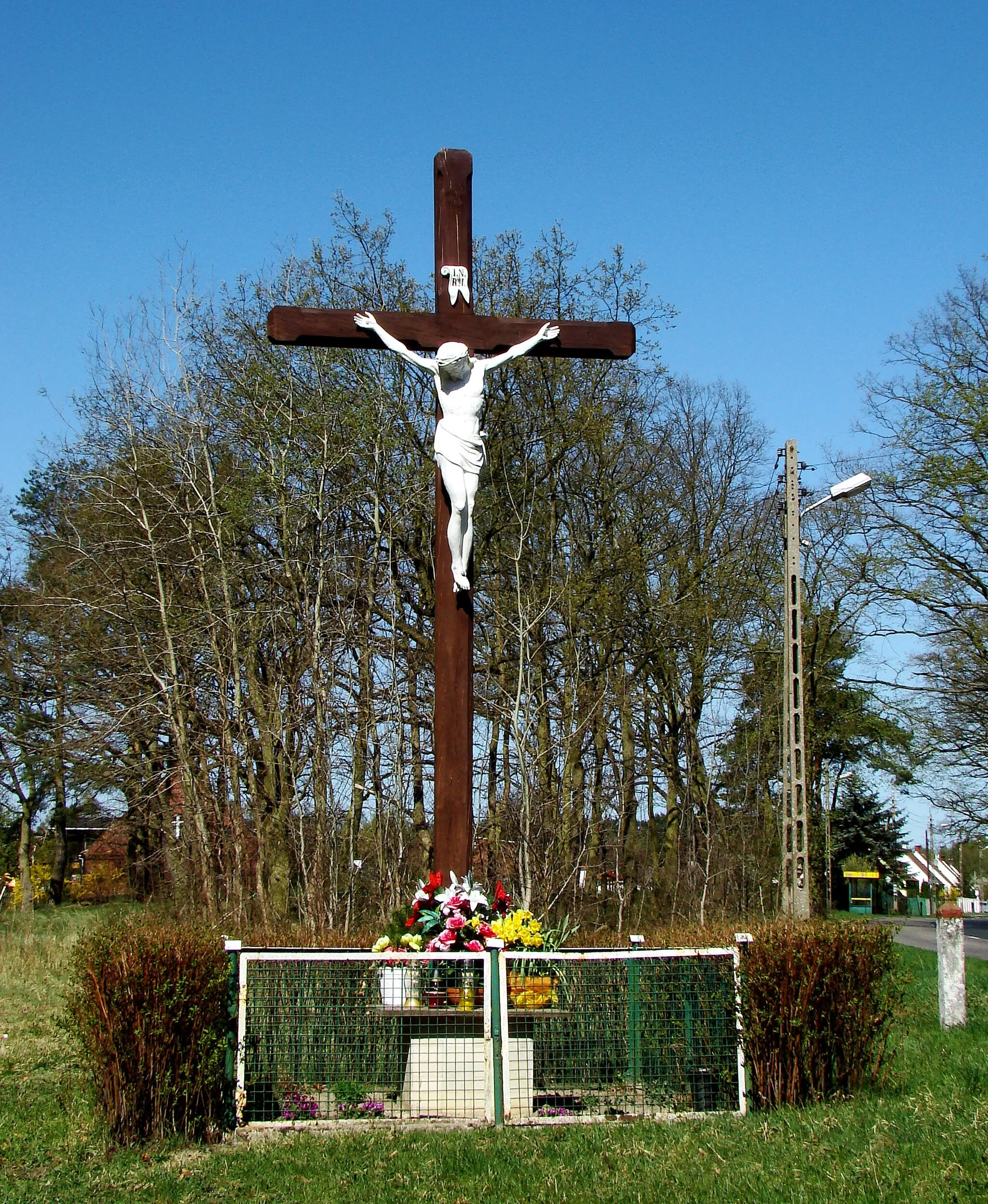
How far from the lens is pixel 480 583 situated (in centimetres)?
2091

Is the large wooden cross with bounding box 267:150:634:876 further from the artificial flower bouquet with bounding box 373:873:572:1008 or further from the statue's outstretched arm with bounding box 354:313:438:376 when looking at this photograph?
the artificial flower bouquet with bounding box 373:873:572:1008

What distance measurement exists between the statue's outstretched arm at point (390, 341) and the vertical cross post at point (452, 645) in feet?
1.03

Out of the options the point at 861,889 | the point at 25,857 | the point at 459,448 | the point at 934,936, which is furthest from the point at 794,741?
the point at 861,889

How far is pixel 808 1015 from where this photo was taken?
674 cm

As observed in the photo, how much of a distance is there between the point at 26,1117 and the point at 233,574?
12609mm

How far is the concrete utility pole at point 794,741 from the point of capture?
521 inches

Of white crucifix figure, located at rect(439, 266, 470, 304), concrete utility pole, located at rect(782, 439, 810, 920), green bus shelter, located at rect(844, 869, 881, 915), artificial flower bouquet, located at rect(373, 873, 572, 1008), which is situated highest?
white crucifix figure, located at rect(439, 266, 470, 304)

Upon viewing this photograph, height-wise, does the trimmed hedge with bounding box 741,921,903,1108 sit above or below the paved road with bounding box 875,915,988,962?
above

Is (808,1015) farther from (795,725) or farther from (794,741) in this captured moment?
(795,725)

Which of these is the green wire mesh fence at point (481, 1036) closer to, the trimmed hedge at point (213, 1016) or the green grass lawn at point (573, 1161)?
the trimmed hedge at point (213, 1016)

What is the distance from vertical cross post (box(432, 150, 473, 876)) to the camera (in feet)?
25.3

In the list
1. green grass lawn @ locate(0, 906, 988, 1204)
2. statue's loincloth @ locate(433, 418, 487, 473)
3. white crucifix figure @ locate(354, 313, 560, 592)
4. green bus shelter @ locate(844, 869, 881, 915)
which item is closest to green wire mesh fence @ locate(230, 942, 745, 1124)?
green grass lawn @ locate(0, 906, 988, 1204)

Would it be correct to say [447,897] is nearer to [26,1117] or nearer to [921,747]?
[26,1117]

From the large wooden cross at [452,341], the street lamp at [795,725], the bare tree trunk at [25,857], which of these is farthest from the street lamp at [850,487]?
the bare tree trunk at [25,857]
